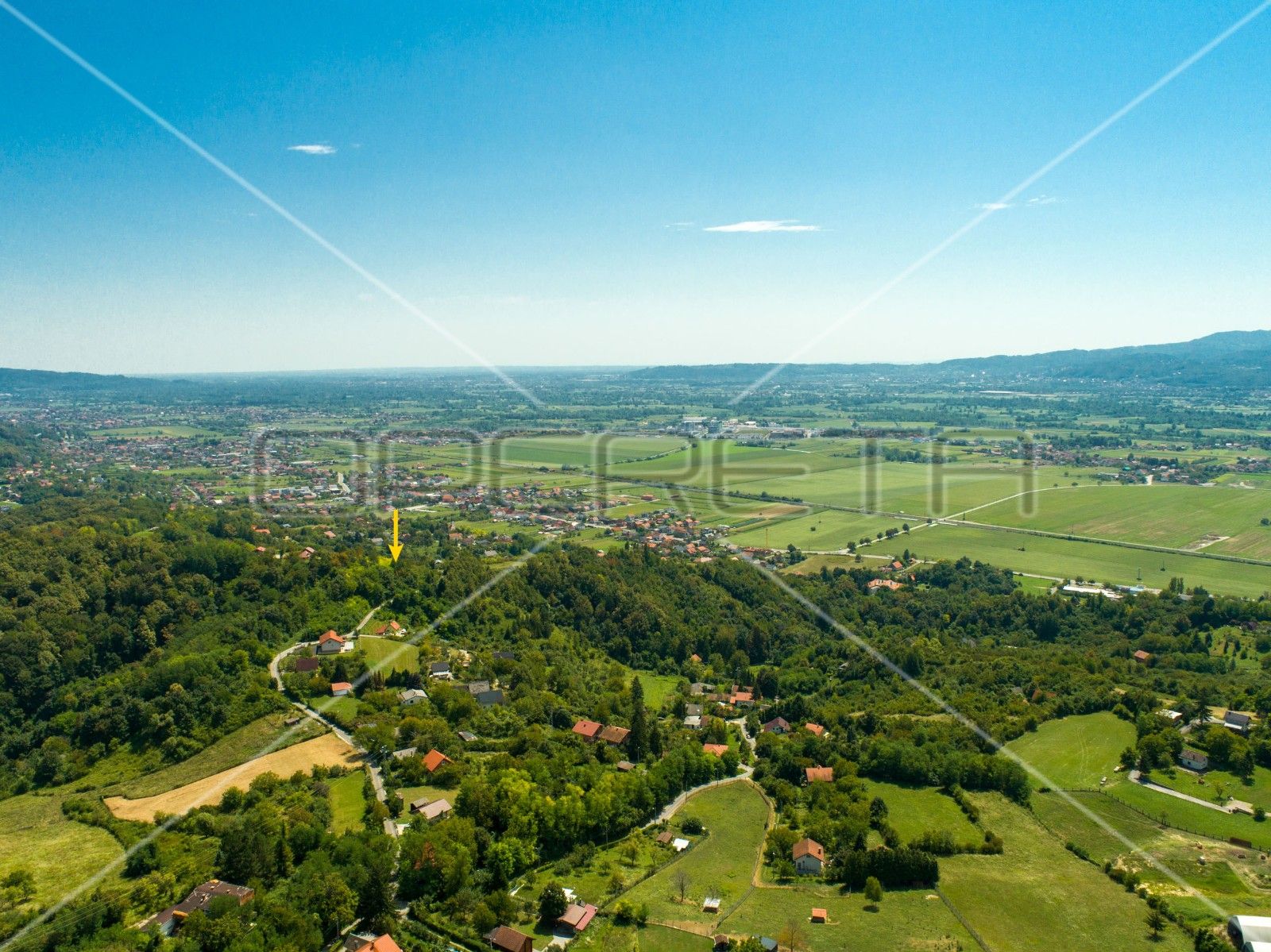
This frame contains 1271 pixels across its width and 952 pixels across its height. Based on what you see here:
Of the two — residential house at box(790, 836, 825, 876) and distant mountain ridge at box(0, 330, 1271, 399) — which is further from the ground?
distant mountain ridge at box(0, 330, 1271, 399)

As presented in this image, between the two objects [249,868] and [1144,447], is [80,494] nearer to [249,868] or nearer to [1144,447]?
[249,868]

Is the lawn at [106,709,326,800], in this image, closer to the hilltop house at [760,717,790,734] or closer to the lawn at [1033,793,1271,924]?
the hilltop house at [760,717,790,734]

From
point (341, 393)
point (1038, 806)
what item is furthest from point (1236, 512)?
point (341, 393)

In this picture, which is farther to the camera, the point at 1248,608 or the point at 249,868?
the point at 1248,608

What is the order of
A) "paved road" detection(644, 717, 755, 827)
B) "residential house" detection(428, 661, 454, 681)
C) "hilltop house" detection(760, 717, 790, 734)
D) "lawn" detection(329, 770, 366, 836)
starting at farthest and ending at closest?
"residential house" detection(428, 661, 454, 681) → "hilltop house" detection(760, 717, 790, 734) → "paved road" detection(644, 717, 755, 827) → "lawn" detection(329, 770, 366, 836)

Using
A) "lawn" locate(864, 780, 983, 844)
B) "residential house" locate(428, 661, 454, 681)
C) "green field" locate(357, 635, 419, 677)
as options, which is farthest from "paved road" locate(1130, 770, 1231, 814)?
"green field" locate(357, 635, 419, 677)

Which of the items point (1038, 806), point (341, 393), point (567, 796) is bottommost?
point (1038, 806)

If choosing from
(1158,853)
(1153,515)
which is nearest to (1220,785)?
(1158,853)
